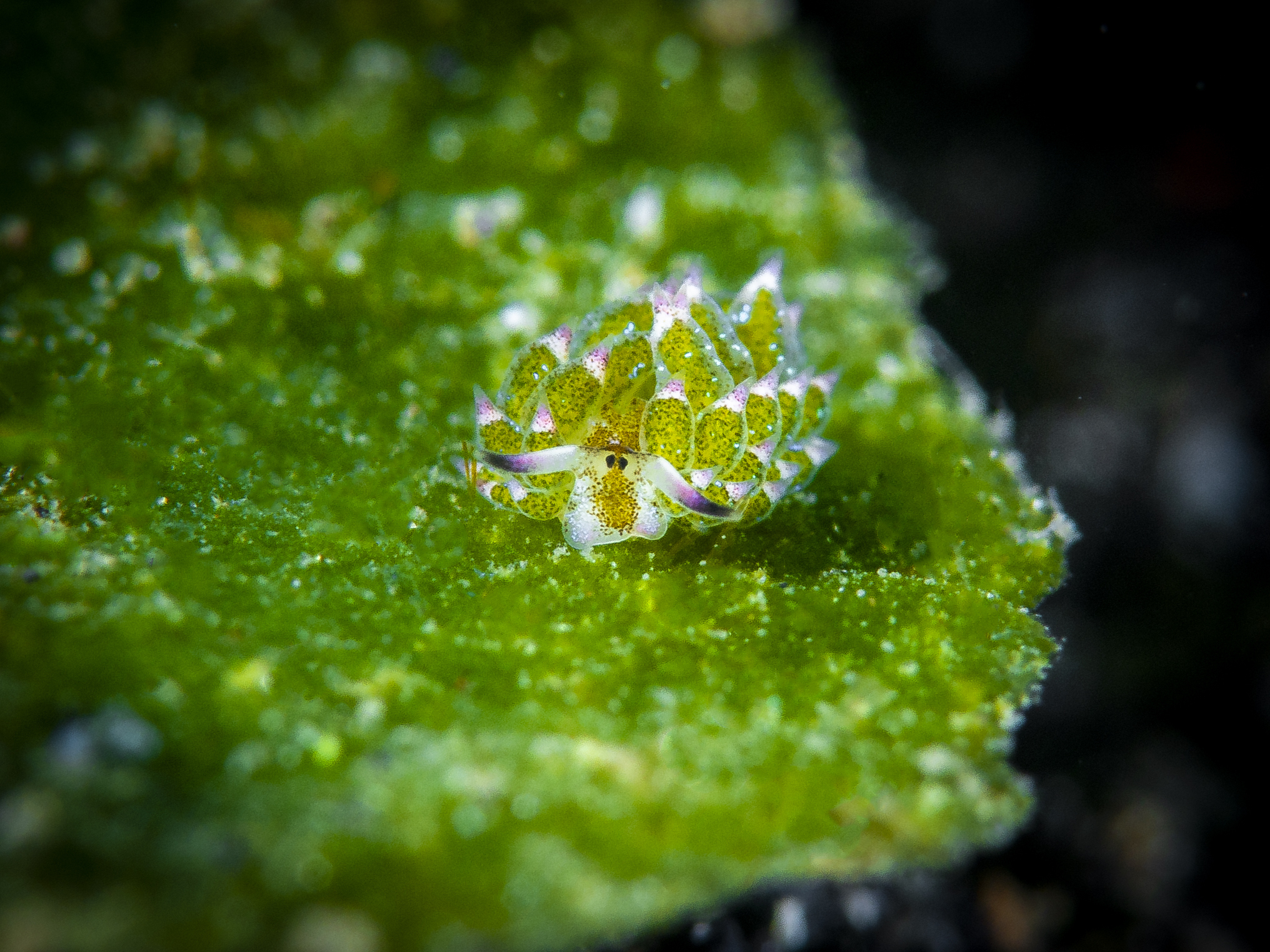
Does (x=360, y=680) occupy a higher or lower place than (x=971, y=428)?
lower

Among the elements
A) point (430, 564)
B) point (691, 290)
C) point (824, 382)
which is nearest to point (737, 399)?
point (691, 290)

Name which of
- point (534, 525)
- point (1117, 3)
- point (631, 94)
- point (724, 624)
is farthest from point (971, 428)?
point (631, 94)

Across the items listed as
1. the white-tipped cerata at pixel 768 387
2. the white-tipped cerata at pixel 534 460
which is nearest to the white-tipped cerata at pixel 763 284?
the white-tipped cerata at pixel 768 387

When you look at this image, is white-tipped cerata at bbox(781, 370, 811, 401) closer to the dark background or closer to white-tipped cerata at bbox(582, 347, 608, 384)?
white-tipped cerata at bbox(582, 347, 608, 384)

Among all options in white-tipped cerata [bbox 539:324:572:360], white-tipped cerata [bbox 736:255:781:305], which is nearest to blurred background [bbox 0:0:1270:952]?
white-tipped cerata [bbox 736:255:781:305]

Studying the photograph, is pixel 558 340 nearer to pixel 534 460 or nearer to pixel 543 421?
pixel 543 421

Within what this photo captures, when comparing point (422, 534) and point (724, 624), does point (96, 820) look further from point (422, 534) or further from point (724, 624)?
point (724, 624)
